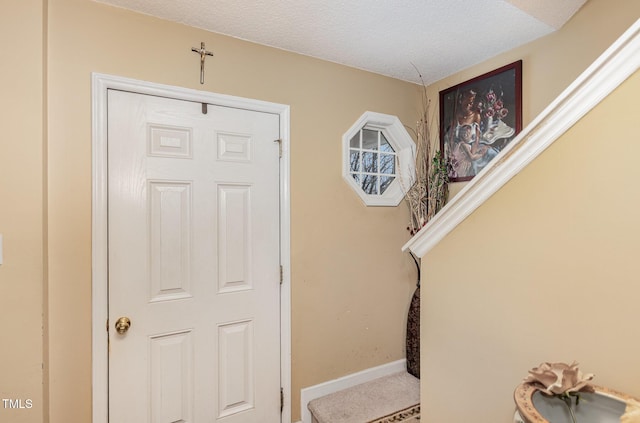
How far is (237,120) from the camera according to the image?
1.79 meters

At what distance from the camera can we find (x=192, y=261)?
1674 mm

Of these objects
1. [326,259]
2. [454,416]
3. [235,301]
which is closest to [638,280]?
[454,416]

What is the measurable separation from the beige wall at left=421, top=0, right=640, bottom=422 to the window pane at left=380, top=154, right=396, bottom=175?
1192 millimetres

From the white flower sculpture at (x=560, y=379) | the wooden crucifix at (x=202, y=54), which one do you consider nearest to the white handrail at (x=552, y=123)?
the white flower sculpture at (x=560, y=379)

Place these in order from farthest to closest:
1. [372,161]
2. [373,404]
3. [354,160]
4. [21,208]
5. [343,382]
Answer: [372,161]
[354,160]
[343,382]
[373,404]
[21,208]

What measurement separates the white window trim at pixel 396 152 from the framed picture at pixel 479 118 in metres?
0.26

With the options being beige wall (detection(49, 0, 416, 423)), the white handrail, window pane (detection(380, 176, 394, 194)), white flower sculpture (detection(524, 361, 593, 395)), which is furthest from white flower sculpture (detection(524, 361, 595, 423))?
window pane (detection(380, 176, 394, 194))

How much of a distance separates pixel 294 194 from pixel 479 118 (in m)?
1.34

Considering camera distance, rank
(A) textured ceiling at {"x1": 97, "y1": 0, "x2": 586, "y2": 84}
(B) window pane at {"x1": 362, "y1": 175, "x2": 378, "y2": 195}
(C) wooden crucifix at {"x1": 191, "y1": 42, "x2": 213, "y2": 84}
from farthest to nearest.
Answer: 1. (B) window pane at {"x1": 362, "y1": 175, "x2": 378, "y2": 195}
2. (C) wooden crucifix at {"x1": 191, "y1": 42, "x2": 213, "y2": 84}
3. (A) textured ceiling at {"x1": 97, "y1": 0, "x2": 586, "y2": 84}

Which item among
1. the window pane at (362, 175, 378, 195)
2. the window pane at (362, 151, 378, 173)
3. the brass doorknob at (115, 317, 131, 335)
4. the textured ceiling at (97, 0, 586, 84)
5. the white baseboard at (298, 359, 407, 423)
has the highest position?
the textured ceiling at (97, 0, 586, 84)

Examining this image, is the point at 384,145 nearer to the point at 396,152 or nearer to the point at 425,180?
the point at 396,152

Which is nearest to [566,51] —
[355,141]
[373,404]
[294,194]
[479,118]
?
[479,118]

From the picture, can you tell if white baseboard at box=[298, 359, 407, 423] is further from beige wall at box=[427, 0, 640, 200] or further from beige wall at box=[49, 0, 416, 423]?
beige wall at box=[427, 0, 640, 200]

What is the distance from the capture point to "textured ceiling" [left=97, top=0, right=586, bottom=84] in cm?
152
